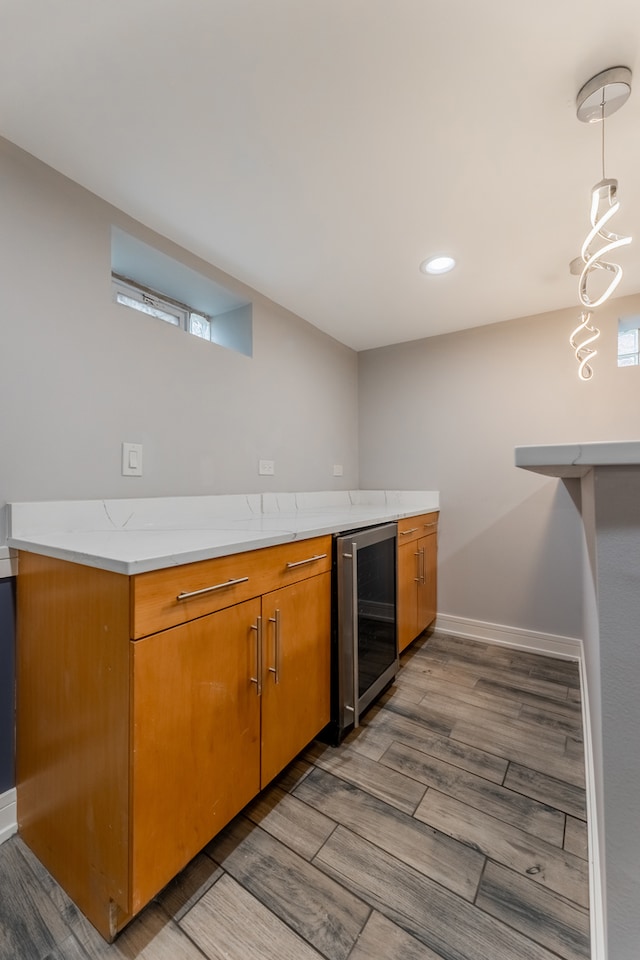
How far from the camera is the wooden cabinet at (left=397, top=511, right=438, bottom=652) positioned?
2.18 metres

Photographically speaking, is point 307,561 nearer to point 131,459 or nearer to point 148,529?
point 148,529

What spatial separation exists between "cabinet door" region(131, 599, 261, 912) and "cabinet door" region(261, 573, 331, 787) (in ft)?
0.20

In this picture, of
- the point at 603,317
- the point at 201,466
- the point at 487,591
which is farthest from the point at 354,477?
the point at 603,317

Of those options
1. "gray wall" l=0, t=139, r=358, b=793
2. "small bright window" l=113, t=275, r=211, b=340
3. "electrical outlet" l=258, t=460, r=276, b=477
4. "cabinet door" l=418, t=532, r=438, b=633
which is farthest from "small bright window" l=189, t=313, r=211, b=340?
"cabinet door" l=418, t=532, r=438, b=633

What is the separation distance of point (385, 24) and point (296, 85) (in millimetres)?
268

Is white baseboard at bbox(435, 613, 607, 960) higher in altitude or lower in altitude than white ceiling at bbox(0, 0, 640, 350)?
lower

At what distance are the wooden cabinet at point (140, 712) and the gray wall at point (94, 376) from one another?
0.44 meters

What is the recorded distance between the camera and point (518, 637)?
2.49 metres

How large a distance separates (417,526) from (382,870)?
1.60 meters

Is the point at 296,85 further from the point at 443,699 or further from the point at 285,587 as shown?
the point at 443,699

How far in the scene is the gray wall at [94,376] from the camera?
125cm

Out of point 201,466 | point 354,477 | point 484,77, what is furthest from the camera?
point 354,477

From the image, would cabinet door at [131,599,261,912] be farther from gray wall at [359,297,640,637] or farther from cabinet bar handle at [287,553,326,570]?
gray wall at [359,297,640,637]

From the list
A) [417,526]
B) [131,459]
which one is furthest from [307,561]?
[417,526]
